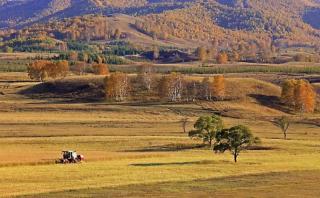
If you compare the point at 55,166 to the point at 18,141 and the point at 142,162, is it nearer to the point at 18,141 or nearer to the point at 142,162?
the point at 142,162

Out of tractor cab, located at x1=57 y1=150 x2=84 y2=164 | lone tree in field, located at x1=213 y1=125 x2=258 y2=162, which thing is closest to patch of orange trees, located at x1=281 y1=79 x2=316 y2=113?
lone tree in field, located at x1=213 y1=125 x2=258 y2=162

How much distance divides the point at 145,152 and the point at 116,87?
86309 mm

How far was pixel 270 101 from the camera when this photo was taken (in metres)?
178

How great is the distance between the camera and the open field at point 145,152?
61625 millimetres

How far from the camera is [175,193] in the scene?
58.3m

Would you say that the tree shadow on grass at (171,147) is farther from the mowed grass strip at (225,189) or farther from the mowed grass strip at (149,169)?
the mowed grass strip at (225,189)

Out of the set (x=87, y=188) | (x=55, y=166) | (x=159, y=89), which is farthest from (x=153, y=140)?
(x=159, y=89)

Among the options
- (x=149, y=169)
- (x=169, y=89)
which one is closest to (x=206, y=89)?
(x=169, y=89)

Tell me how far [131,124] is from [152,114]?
19.5 metres

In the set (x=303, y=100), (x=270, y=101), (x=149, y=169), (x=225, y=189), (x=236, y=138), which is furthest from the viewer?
(x=270, y=101)

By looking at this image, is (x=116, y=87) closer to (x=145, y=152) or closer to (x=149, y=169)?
(x=145, y=152)

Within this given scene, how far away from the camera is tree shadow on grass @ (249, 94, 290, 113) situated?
170750mm

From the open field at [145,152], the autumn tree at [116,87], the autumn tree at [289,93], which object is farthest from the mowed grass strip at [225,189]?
the autumn tree at [116,87]

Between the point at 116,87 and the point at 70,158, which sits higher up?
the point at 116,87
